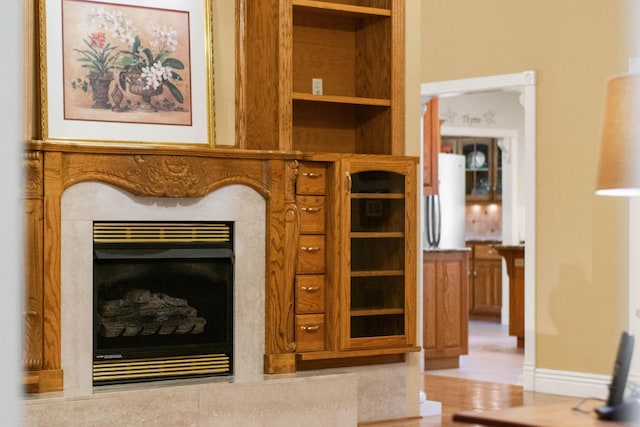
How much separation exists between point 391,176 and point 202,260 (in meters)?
1.13

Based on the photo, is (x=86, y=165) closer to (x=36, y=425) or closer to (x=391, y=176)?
(x=36, y=425)

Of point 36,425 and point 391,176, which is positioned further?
point 391,176

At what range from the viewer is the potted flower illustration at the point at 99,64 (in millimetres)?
4426

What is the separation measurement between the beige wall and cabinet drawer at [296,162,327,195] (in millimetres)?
1874

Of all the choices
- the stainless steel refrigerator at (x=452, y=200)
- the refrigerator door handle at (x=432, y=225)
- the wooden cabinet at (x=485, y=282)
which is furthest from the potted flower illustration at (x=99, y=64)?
the wooden cabinet at (x=485, y=282)

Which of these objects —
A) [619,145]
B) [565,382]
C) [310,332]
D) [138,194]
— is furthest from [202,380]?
[619,145]

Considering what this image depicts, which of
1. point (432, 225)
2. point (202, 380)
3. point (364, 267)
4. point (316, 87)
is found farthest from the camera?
point (432, 225)

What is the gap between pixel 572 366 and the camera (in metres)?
5.83

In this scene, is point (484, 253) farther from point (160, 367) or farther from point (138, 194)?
point (138, 194)

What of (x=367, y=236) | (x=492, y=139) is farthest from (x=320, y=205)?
(x=492, y=139)

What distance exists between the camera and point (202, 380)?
445cm

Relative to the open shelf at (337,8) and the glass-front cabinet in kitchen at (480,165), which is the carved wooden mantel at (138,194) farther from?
the glass-front cabinet in kitchen at (480,165)

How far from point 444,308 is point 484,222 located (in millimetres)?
4560

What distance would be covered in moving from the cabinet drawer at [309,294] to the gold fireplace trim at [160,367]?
0.47 metres
